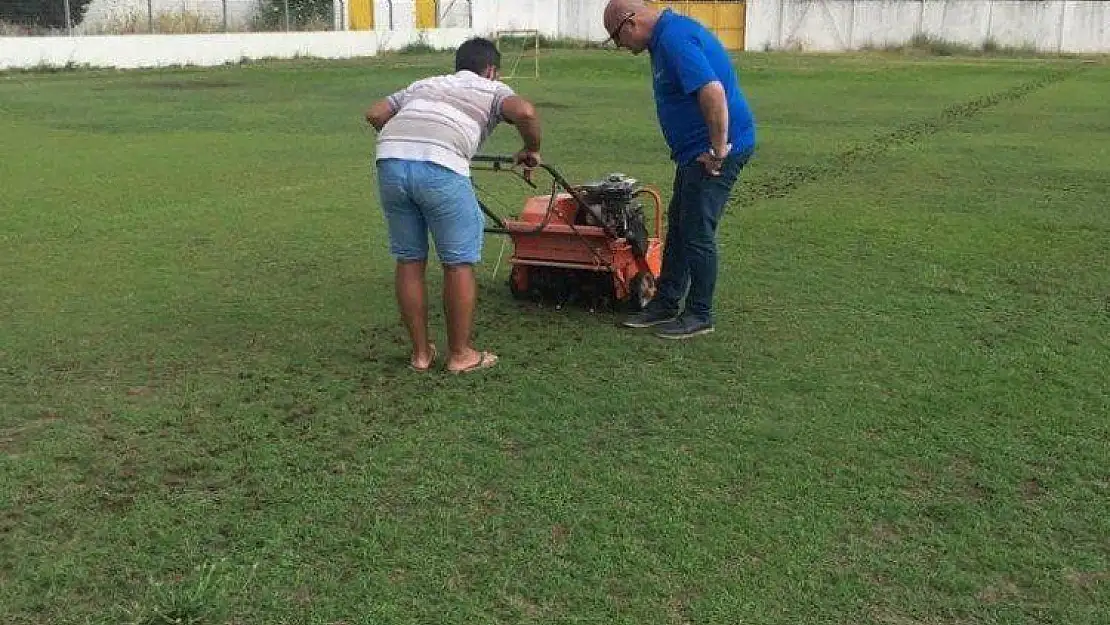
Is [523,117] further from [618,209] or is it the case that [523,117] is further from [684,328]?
[684,328]

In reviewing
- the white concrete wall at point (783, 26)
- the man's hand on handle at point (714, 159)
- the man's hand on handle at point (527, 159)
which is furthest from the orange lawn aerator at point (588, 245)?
the white concrete wall at point (783, 26)

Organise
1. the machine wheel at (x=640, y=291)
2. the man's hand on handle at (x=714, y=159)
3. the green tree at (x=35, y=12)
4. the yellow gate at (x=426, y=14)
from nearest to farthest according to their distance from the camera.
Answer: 1. the man's hand on handle at (x=714, y=159)
2. the machine wheel at (x=640, y=291)
3. the green tree at (x=35, y=12)
4. the yellow gate at (x=426, y=14)

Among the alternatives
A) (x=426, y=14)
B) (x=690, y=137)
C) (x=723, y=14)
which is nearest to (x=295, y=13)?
(x=426, y=14)

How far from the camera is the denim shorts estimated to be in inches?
191

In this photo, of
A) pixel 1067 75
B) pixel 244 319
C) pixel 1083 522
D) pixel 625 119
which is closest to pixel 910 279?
pixel 1083 522

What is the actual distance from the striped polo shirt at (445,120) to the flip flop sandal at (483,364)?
87cm

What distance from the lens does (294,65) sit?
2773 centimetres

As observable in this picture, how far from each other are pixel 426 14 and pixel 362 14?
2.78m

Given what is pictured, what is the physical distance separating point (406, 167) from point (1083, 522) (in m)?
2.94

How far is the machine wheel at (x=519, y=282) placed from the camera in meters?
6.27

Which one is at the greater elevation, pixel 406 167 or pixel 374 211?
pixel 406 167

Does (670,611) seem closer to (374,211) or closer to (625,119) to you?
(374,211)

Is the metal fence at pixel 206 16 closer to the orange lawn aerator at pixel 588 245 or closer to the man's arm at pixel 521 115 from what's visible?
the orange lawn aerator at pixel 588 245

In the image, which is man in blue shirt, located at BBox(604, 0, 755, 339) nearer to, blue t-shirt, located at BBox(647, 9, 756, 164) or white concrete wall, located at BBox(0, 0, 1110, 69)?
blue t-shirt, located at BBox(647, 9, 756, 164)
